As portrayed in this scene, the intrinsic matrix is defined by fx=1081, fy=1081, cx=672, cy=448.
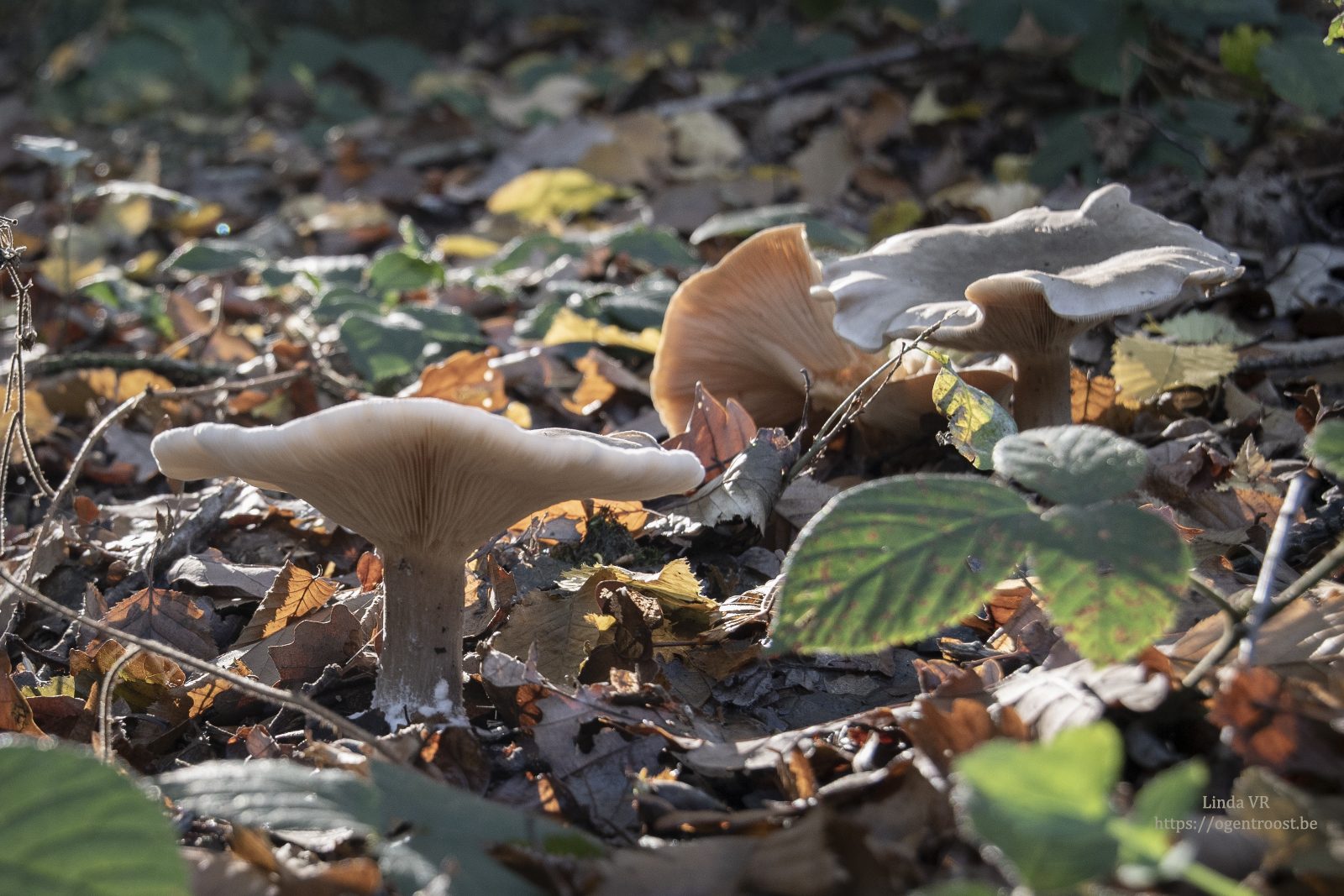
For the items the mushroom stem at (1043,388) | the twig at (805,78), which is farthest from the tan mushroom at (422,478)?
the twig at (805,78)

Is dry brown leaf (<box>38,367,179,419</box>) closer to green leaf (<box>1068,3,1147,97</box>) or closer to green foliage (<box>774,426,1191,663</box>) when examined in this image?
green foliage (<box>774,426,1191,663</box>)

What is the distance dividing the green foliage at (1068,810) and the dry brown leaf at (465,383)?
2087 millimetres

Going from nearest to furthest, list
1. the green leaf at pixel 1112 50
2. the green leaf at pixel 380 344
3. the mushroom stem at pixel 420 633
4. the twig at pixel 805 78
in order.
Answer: the mushroom stem at pixel 420 633 → the green leaf at pixel 380 344 → the green leaf at pixel 1112 50 → the twig at pixel 805 78

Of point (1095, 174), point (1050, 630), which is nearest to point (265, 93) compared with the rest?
point (1095, 174)

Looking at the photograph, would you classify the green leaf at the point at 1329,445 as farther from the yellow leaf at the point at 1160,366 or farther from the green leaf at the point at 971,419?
the yellow leaf at the point at 1160,366

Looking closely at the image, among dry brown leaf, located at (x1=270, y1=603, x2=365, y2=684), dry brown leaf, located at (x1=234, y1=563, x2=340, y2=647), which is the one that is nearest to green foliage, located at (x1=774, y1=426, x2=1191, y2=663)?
dry brown leaf, located at (x1=270, y1=603, x2=365, y2=684)

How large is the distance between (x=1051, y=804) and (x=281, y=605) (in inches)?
66.1

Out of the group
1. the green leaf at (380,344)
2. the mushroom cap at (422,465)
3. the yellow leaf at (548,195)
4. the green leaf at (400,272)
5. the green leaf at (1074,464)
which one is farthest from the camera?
the yellow leaf at (548,195)

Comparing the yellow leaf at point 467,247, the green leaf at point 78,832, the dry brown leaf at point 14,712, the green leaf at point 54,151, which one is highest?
the green leaf at point 54,151

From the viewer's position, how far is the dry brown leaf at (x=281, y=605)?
2197 millimetres

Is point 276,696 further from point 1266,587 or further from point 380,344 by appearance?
point 380,344

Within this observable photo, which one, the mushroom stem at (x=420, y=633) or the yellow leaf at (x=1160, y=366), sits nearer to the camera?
the mushroom stem at (x=420, y=633)

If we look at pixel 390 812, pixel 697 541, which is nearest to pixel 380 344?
pixel 697 541

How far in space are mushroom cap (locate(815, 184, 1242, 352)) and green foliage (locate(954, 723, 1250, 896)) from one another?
136cm
